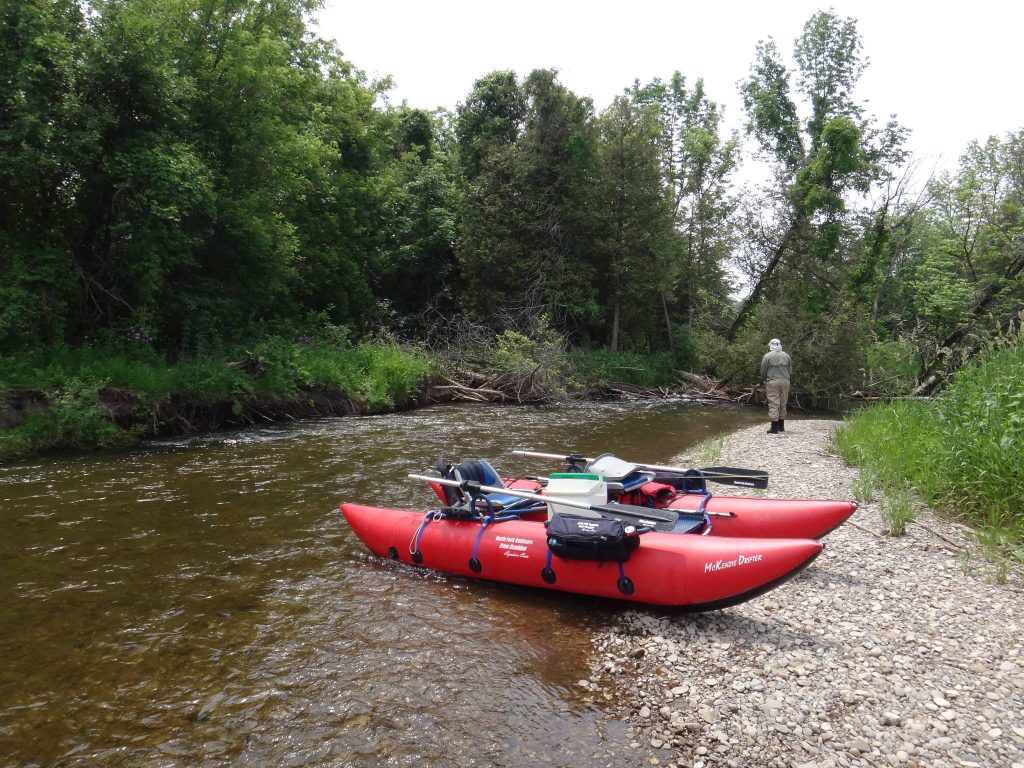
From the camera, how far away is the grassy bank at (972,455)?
4965 mm

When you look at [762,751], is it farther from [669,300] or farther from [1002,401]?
[669,300]

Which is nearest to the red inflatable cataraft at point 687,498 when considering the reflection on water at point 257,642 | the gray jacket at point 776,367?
the reflection on water at point 257,642

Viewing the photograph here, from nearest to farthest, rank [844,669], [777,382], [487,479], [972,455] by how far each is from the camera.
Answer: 1. [844,669]
2. [972,455]
3. [487,479]
4. [777,382]

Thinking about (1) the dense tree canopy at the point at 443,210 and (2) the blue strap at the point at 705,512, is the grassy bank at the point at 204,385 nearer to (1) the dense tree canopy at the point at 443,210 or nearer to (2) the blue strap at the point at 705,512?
(1) the dense tree canopy at the point at 443,210

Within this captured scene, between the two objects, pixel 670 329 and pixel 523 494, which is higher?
pixel 670 329

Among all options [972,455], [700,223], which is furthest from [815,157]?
[972,455]

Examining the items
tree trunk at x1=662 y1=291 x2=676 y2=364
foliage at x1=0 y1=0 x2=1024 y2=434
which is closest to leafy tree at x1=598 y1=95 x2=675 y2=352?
foliage at x1=0 y1=0 x2=1024 y2=434

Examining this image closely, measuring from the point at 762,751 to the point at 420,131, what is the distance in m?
→ 29.4

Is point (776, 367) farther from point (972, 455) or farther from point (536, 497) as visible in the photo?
point (536, 497)

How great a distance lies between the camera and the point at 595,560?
4348 millimetres

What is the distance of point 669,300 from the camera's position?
999 inches

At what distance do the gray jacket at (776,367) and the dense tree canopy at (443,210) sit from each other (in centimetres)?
152

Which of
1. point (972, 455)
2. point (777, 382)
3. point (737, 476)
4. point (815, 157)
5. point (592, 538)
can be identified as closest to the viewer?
point (592, 538)

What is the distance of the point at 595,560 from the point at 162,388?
920cm
